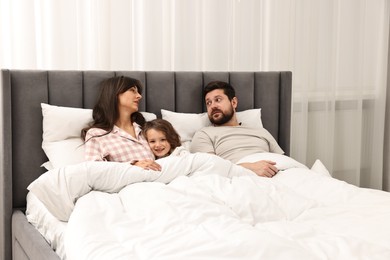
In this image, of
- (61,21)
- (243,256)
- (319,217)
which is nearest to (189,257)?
(243,256)

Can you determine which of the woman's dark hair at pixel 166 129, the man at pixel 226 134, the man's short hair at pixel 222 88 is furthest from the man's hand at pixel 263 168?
the man's short hair at pixel 222 88

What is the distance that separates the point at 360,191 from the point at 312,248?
0.86m

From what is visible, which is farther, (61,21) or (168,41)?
(168,41)

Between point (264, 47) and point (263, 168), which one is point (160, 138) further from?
point (264, 47)

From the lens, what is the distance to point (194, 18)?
139 inches

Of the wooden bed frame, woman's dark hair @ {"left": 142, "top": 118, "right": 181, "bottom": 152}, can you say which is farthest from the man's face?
woman's dark hair @ {"left": 142, "top": 118, "right": 181, "bottom": 152}

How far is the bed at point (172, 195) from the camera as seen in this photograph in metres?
1.62

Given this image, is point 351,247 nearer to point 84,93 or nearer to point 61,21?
point 84,93

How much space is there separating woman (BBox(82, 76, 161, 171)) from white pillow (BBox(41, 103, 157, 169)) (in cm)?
5

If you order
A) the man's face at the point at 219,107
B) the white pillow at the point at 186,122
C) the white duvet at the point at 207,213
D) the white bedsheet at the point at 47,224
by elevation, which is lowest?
the white bedsheet at the point at 47,224

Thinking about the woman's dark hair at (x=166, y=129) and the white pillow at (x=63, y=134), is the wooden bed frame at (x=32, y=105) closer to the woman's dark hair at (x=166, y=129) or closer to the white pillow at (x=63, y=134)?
the white pillow at (x=63, y=134)

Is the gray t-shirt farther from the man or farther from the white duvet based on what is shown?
the white duvet

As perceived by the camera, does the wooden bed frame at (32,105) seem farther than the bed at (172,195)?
Yes

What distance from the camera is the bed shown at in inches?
63.8
